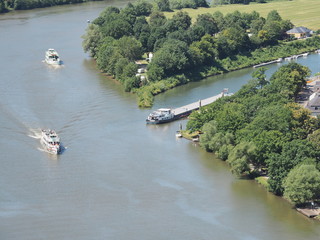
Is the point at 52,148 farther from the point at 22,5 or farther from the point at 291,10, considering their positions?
the point at 22,5

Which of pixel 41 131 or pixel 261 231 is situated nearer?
pixel 261 231

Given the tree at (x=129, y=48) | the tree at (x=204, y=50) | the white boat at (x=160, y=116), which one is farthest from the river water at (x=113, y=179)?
the tree at (x=129, y=48)

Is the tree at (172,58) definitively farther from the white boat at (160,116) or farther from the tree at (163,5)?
the tree at (163,5)

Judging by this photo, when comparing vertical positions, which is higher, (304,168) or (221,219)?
(304,168)

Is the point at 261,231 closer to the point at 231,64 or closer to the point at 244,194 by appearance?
the point at 244,194

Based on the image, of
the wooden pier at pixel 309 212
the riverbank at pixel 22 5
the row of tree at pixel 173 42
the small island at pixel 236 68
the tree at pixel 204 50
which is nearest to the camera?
the wooden pier at pixel 309 212

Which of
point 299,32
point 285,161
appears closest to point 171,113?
point 285,161

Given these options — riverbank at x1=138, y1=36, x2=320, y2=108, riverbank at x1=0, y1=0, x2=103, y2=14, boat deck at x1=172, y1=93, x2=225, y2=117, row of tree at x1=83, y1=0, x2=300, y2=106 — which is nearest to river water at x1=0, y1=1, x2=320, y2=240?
riverbank at x1=138, y1=36, x2=320, y2=108

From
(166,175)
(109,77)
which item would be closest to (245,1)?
(109,77)

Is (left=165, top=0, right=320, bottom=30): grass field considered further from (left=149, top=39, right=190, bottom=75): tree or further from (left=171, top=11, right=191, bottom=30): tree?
(left=149, top=39, right=190, bottom=75): tree
